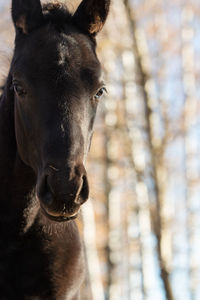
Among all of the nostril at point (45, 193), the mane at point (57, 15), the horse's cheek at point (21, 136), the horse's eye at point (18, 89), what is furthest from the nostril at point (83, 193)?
the mane at point (57, 15)

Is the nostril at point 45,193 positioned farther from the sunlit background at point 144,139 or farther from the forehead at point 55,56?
the sunlit background at point 144,139

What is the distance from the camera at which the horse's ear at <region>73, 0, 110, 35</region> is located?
481 cm

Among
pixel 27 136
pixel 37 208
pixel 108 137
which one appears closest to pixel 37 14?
pixel 27 136

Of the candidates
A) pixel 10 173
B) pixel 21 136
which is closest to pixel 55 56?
pixel 21 136

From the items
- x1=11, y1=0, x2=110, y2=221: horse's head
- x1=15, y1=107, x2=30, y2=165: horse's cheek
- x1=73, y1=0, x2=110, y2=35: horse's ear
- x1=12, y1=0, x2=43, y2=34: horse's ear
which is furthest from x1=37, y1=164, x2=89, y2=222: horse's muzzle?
x1=73, y1=0, x2=110, y2=35: horse's ear

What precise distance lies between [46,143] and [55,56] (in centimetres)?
66

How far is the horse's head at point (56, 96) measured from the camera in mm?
3705

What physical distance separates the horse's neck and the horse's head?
0.19 metres

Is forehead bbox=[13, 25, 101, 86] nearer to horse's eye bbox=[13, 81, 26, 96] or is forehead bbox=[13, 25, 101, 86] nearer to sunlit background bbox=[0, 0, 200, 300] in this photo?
horse's eye bbox=[13, 81, 26, 96]

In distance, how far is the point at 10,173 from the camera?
4.63m

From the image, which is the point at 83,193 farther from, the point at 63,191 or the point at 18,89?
the point at 18,89

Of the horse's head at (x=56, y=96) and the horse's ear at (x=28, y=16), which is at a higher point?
the horse's ear at (x=28, y=16)

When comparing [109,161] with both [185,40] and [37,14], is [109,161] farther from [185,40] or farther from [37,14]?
[37,14]

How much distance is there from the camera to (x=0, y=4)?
50.8 feet
